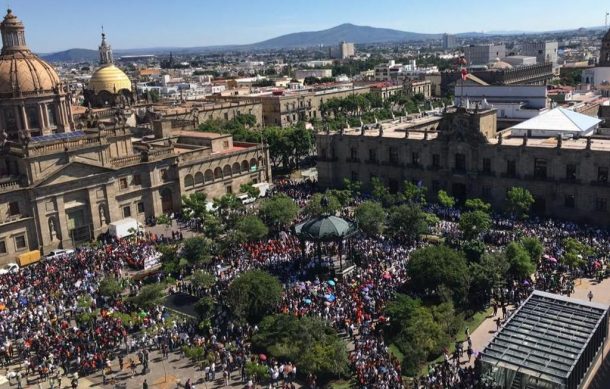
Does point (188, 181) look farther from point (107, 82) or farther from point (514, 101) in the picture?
point (514, 101)

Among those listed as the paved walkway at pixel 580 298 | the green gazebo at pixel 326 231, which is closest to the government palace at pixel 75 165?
the green gazebo at pixel 326 231

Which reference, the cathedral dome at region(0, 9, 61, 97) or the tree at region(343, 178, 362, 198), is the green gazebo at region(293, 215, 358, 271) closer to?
the tree at region(343, 178, 362, 198)

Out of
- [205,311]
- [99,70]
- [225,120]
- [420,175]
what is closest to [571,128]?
[420,175]

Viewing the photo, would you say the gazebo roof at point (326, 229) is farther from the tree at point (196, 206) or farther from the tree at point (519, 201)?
the tree at point (519, 201)

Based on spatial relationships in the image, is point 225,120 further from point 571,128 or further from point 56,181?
point 571,128

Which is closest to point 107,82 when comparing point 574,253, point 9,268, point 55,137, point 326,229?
point 55,137

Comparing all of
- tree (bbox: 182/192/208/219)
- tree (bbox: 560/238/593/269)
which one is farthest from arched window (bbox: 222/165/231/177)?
tree (bbox: 560/238/593/269)
